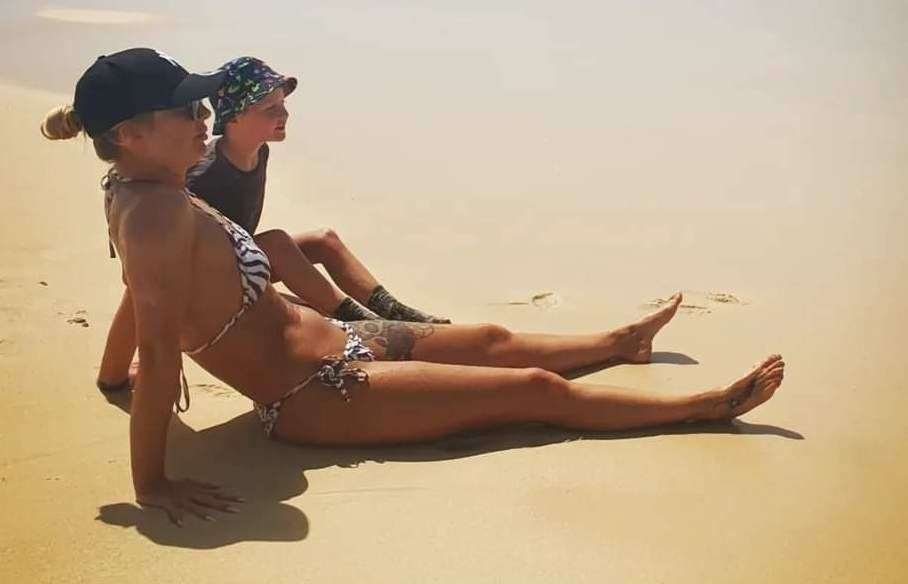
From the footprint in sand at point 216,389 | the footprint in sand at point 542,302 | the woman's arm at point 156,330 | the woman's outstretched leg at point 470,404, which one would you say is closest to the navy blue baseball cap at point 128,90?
the woman's arm at point 156,330

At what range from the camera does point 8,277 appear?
16.2 ft

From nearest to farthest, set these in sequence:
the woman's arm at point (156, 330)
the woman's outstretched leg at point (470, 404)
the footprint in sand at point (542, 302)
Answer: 1. the woman's arm at point (156, 330)
2. the woman's outstretched leg at point (470, 404)
3. the footprint in sand at point (542, 302)

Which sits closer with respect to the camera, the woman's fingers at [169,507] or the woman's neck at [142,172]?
the woman's fingers at [169,507]

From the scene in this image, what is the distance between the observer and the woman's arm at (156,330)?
279 centimetres

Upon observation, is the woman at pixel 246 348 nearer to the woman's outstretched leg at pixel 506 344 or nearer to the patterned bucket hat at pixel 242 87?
the woman's outstretched leg at pixel 506 344

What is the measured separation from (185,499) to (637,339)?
6.39ft

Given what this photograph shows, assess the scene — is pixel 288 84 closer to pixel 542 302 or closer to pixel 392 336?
pixel 392 336

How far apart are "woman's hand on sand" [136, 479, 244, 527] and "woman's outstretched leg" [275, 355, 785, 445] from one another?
417 millimetres

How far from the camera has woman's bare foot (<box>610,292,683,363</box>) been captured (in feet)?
13.4

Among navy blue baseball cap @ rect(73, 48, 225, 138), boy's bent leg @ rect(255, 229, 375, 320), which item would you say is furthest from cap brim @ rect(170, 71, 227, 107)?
boy's bent leg @ rect(255, 229, 375, 320)

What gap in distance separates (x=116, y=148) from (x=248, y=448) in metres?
1.02

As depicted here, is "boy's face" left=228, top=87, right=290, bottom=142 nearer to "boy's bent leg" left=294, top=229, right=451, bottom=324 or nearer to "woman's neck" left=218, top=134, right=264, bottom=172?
"woman's neck" left=218, top=134, right=264, bottom=172

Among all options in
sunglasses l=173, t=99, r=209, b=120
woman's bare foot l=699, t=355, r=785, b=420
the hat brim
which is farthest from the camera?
the hat brim

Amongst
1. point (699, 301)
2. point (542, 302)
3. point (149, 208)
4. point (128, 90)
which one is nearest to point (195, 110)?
point (128, 90)
